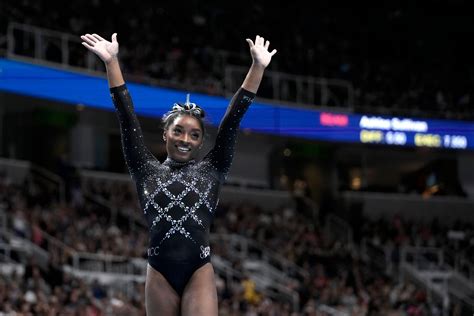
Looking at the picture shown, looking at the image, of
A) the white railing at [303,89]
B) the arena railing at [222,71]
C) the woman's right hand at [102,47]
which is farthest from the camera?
the white railing at [303,89]

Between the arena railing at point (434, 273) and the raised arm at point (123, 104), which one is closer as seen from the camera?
the raised arm at point (123, 104)

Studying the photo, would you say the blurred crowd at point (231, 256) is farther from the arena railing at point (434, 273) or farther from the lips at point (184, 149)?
the lips at point (184, 149)

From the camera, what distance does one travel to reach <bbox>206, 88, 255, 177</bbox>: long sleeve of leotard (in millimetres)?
5309

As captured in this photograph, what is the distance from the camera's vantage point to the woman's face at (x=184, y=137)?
532 cm

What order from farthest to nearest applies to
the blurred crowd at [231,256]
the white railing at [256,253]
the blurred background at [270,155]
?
the white railing at [256,253] < the blurred background at [270,155] < the blurred crowd at [231,256]

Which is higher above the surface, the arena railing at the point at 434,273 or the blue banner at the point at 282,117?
the blue banner at the point at 282,117

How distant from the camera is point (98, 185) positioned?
74.1 feet

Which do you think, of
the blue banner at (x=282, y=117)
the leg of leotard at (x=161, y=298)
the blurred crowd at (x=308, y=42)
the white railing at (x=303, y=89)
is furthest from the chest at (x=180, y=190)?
the white railing at (x=303, y=89)

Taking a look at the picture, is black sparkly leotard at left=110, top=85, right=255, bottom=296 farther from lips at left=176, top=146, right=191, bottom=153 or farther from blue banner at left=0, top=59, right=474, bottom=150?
blue banner at left=0, top=59, right=474, bottom=150

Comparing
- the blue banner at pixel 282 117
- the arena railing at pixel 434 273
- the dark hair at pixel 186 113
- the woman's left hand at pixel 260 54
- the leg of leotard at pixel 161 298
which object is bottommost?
the arena railing at pixel 434 273

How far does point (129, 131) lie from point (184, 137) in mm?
289

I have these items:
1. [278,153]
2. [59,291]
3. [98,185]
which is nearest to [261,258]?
[98,185]

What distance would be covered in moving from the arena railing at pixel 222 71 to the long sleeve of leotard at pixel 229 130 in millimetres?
14196

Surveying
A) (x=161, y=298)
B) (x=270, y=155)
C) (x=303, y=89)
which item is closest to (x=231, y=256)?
(x=303, y=89)
